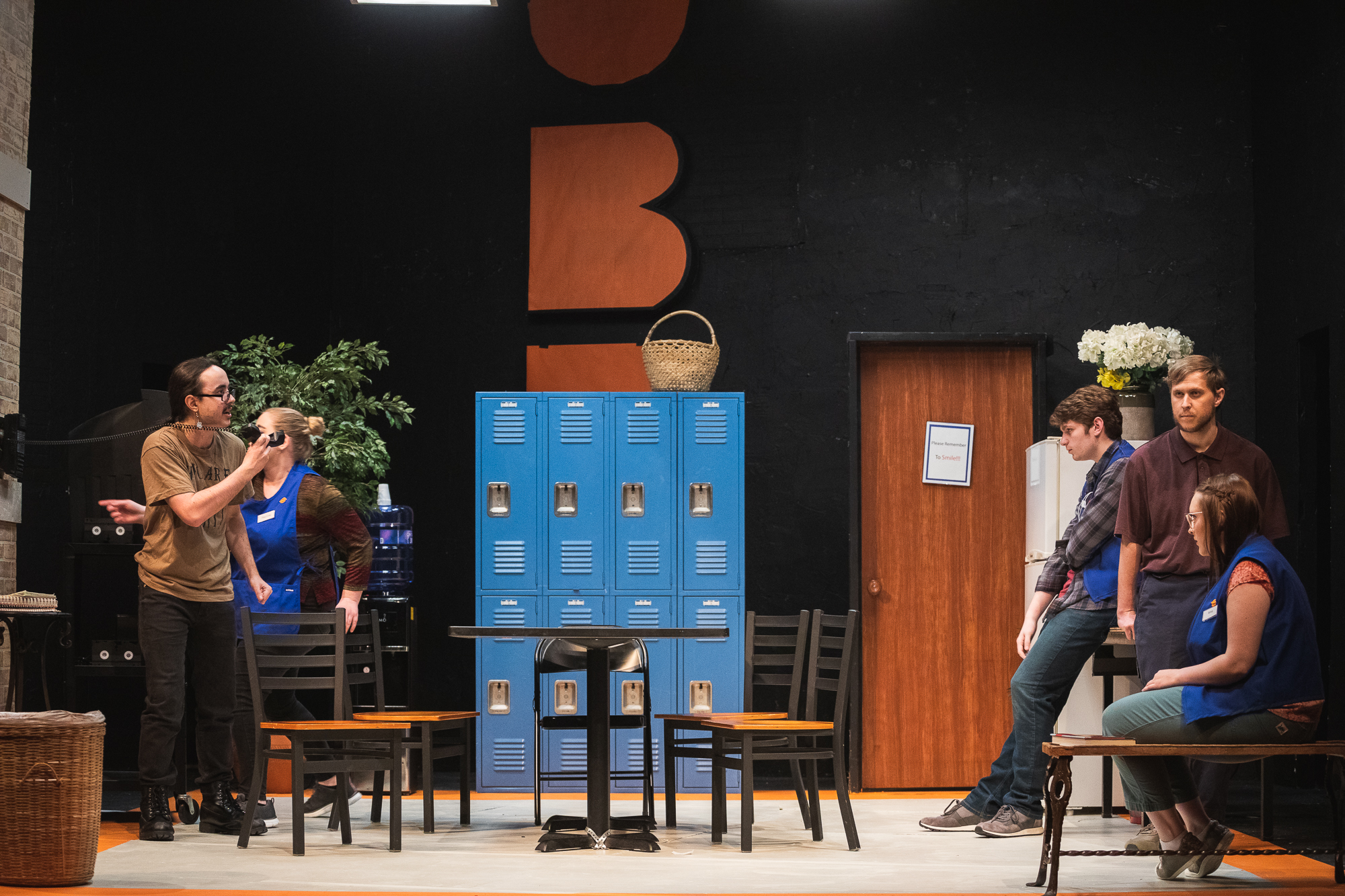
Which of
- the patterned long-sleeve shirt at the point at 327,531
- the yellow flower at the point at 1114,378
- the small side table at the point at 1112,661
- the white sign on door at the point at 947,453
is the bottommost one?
the small side table at the point at 1112,661

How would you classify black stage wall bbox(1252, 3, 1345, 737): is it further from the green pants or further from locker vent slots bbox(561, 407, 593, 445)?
locker vent slots bbox(561, 407, 593, 445)

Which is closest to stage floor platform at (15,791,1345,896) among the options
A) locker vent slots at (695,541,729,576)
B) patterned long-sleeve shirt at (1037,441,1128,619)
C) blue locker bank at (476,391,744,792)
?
patterned long-sleeve shirt at (1037,441,1128,619)

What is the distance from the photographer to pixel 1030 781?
4.62 m

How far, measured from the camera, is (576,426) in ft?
20.3

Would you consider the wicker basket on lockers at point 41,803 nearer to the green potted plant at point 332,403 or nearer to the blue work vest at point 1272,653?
the green potted plant at point 332,403

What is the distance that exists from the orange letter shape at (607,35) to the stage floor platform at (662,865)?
12.2ft

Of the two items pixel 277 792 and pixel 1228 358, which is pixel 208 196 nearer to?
pixel 277 792

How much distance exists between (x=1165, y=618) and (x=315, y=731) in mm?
2594

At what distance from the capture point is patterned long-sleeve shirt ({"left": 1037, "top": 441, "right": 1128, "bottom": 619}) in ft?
14.8

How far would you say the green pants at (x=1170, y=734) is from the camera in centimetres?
346

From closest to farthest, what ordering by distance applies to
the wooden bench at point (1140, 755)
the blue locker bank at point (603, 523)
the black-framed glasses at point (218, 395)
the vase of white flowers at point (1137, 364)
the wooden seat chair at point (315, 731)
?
the wooden bench at point (1140, 755), the wooden seat chair at point (315, 731), the black-framed glasses at point (218, 395), the vase of white flowers at point (1137, 364), the blue locker bank at point (603, 523)

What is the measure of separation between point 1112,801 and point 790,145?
3.39m

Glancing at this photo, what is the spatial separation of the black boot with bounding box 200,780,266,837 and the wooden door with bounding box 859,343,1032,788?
2.85 metres

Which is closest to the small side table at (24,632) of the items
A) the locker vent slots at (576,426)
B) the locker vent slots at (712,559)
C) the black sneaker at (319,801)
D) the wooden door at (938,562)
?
the black sneaker at (319,801)
